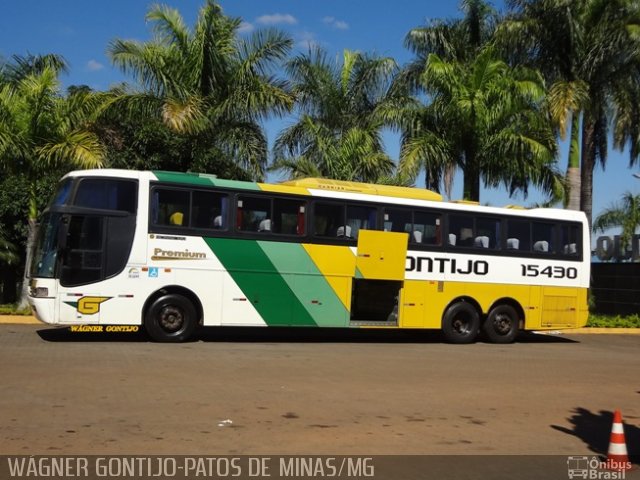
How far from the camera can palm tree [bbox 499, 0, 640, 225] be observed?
23391 mm

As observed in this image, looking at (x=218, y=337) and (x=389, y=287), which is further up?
(x=389, y=287)

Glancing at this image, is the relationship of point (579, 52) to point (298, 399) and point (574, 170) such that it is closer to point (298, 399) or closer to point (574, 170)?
point (574, 170)

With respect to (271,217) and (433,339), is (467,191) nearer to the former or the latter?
(433,339)

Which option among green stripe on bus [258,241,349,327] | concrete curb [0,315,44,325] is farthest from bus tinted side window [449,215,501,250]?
concrete curb [0,315,44,325]

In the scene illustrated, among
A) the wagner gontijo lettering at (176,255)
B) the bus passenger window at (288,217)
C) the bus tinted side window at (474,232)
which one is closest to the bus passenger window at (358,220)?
the bus passenger window at (288,217)

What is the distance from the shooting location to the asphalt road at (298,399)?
727 cm

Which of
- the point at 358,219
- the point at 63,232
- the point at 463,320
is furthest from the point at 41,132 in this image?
the point at 463,320

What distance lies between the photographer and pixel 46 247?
48.0 feet

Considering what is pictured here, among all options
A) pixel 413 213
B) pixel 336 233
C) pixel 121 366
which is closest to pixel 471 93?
pixel 413 213

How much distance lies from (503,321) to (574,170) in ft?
27.2

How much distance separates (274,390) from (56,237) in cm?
657

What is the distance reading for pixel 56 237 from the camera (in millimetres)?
14367

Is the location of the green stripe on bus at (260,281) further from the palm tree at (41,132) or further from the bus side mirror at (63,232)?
the palm tree at (41,132)

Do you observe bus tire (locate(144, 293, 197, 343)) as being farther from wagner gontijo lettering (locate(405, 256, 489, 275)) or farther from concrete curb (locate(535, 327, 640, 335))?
concrete curb (locate(535, 327, 640, 335))
